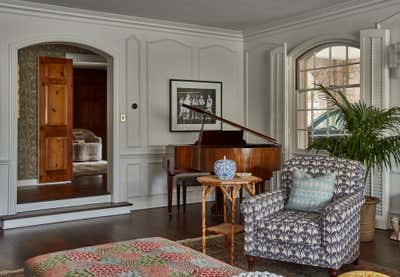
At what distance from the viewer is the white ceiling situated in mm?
5594

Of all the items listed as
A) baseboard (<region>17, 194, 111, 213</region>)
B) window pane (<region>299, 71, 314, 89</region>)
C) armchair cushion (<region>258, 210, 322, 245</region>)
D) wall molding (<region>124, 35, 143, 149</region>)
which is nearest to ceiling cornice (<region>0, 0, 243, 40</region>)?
wall molding (<region>124, 35, 143, 149</region>)

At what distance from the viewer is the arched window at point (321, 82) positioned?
19.5 ft

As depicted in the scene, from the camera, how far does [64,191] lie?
22.4ft

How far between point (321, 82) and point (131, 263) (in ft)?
15.8

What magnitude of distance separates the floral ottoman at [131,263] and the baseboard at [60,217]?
122 inches

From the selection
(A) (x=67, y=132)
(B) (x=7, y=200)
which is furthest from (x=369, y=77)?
(A) (x=67, y=132)

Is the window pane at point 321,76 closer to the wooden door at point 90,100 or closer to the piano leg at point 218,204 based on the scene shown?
the piano leg at point 218,204

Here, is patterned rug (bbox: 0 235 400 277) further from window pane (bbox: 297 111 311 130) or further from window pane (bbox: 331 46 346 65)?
window pane (bbox: 331 46 346 65)

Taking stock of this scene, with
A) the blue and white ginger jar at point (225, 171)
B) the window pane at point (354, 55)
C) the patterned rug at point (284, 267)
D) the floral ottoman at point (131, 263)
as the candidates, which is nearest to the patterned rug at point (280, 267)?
the patterned rug at point (284, 267)

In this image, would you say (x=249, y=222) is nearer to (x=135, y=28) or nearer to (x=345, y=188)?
(x=345, y=188)

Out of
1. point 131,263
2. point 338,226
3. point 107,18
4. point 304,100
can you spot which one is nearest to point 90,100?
point 107,18

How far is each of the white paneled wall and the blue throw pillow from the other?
10.2 ft

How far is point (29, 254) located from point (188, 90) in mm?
3632

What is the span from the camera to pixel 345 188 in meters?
3.92
